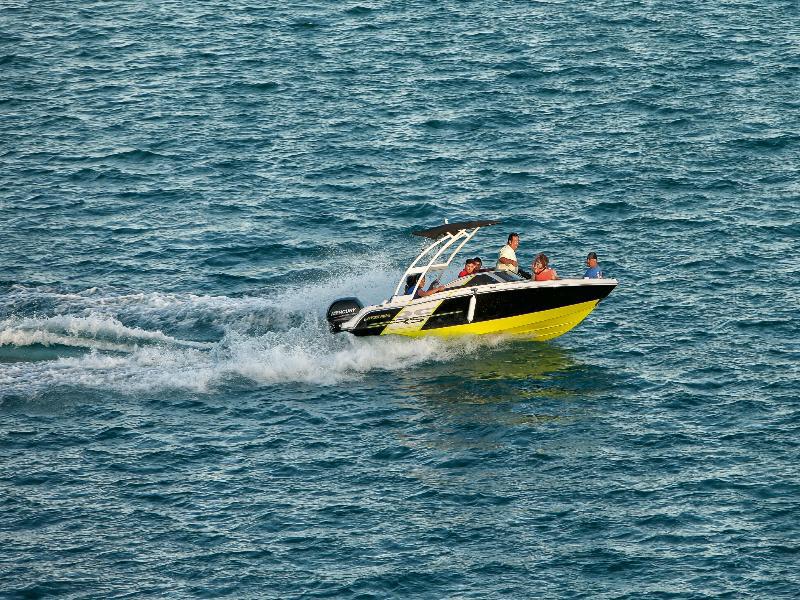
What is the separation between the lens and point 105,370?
134 feet

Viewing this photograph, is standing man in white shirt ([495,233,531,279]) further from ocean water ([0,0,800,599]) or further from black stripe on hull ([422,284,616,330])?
ocean water ([0,0,800,599])

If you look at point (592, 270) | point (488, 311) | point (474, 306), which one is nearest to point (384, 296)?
point (474, 306)

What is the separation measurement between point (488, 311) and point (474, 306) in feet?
1.54

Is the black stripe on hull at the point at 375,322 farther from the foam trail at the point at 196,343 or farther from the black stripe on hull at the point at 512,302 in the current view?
the black stripe on hull at the point at 512,302

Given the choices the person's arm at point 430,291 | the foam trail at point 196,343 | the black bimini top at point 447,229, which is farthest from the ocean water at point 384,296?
the black bimini top at point 447,229

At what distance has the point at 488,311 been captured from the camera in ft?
138

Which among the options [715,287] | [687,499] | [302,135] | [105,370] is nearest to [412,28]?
[302,135]

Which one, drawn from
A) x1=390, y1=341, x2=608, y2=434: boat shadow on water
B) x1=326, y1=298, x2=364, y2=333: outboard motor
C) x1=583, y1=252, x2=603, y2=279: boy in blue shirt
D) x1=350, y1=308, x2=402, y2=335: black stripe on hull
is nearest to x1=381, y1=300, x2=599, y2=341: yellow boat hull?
x1=350, y1=308, x2=402, y2=335: black stripe on hull

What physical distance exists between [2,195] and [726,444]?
95.5 feet

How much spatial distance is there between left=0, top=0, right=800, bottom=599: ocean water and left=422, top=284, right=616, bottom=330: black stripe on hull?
0.94 meters

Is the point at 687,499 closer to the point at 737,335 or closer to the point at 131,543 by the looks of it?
the point at 737,335

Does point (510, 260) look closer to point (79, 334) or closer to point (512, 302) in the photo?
point (512, 302)

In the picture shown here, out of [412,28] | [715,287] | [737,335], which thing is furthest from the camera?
[412,28]

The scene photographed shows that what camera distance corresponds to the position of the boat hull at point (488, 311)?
41.8 m
